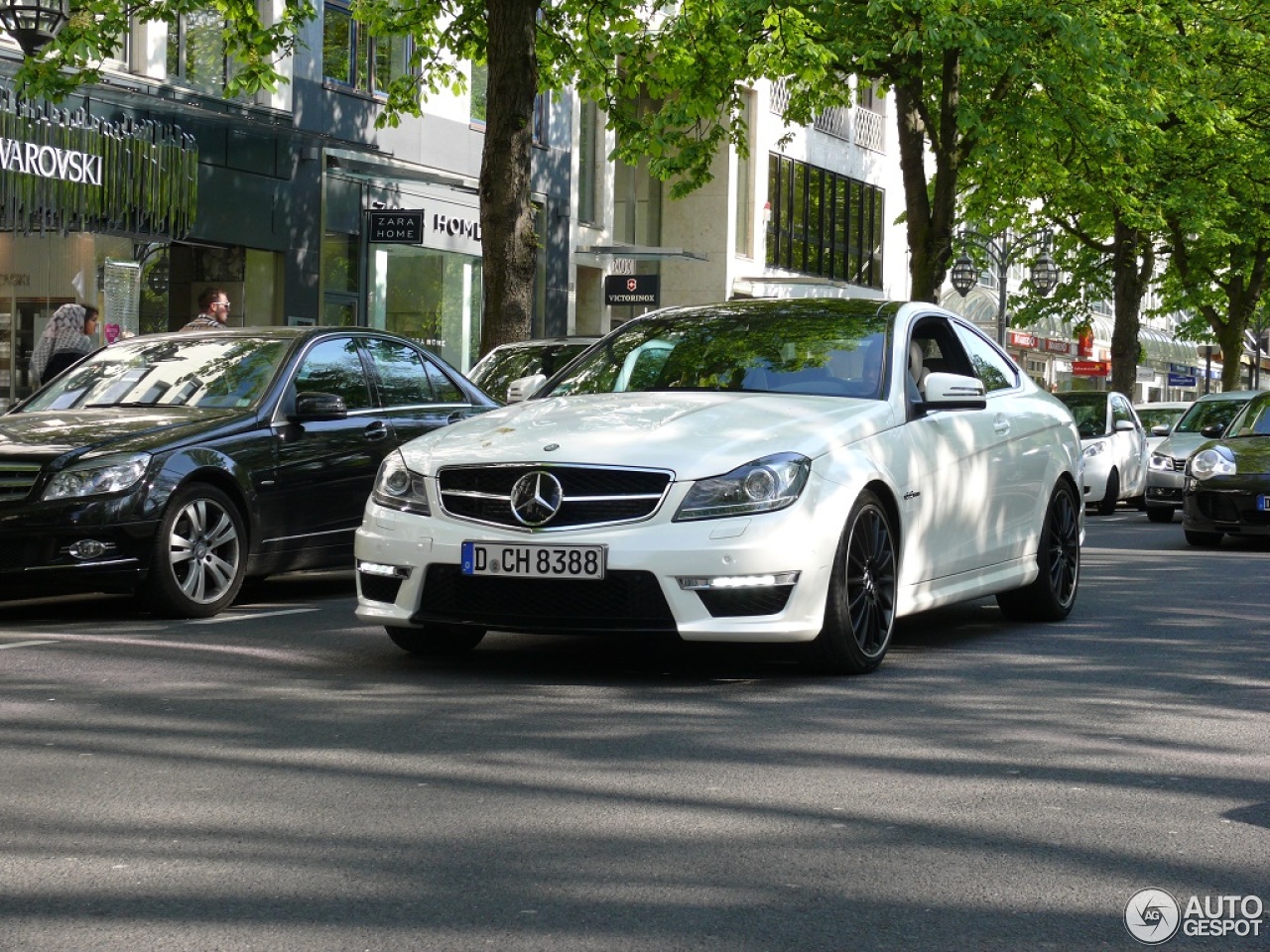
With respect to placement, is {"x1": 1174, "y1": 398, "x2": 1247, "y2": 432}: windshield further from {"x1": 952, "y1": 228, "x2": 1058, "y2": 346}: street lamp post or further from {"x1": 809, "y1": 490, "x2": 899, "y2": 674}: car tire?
{"x1": 809, "y1": 490, "x2": 899, "y2": 674}: car tire

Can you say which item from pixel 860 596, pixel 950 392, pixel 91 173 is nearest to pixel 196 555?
pixel 860 596

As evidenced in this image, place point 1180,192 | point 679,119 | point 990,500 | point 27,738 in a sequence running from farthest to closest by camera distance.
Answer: point 1180,192, point 679,119, point 990,500, point 27,738

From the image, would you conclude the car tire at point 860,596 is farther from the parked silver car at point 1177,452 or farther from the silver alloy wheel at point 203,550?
the parked silver car at point 1177,452

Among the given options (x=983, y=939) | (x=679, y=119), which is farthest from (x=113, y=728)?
(x=679, y=119)

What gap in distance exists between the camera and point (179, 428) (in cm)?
1048

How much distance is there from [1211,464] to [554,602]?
11.5m

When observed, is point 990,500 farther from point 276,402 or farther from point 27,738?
point 27,738

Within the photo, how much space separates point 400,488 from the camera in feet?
26.5

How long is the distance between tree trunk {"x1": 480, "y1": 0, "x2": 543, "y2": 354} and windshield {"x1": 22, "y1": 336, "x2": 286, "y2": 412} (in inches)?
220

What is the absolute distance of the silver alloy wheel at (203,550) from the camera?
1023 cm

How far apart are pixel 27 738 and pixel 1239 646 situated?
227 inches

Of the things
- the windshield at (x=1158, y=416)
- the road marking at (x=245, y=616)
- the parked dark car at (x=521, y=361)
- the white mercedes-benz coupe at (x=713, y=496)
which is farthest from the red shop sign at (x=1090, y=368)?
the white mercedes-benz coupe at (x=713, y=496)

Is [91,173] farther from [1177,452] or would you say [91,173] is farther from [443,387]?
[1177,452]

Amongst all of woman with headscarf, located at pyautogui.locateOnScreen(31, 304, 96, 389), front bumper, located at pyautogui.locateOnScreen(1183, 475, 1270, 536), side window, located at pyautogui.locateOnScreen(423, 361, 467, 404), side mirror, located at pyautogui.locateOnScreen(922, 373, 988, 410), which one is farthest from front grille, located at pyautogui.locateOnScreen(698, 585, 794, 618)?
front bumper, located at pyautogui.locateOnScreen(1183, 475, 1270, 536)
